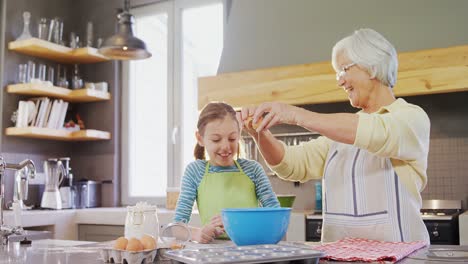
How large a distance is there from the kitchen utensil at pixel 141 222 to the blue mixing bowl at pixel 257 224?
0.23 m

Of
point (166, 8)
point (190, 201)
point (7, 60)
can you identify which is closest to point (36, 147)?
point (7, 60)

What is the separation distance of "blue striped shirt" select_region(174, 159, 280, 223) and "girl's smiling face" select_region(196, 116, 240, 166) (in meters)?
0.06

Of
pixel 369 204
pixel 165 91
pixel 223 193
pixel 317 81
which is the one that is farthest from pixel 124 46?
pixel 369 204

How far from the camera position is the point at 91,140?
463cm

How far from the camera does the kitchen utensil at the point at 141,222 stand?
1.30 metres

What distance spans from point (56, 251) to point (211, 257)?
649mm

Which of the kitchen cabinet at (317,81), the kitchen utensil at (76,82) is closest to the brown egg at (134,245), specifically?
the kitchen cabinet at (317,81)

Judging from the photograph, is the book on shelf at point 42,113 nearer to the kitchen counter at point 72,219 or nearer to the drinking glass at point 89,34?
the drinking glass at point 89,34

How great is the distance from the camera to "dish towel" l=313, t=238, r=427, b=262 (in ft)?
3.71

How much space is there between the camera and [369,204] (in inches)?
63.6

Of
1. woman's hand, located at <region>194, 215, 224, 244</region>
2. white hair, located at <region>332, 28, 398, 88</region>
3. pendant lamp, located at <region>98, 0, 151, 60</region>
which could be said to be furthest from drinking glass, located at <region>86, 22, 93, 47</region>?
woman's hand, located at <region>194, 215, 224, 244</region>

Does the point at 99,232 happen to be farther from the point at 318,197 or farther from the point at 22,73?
the point at 318,197

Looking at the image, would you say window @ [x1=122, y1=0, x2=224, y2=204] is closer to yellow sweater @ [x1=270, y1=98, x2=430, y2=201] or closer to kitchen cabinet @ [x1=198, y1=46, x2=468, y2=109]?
kitchen cabinet @ [x1=198, y1=46, x2=468, y2=109]

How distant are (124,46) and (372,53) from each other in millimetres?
1808
